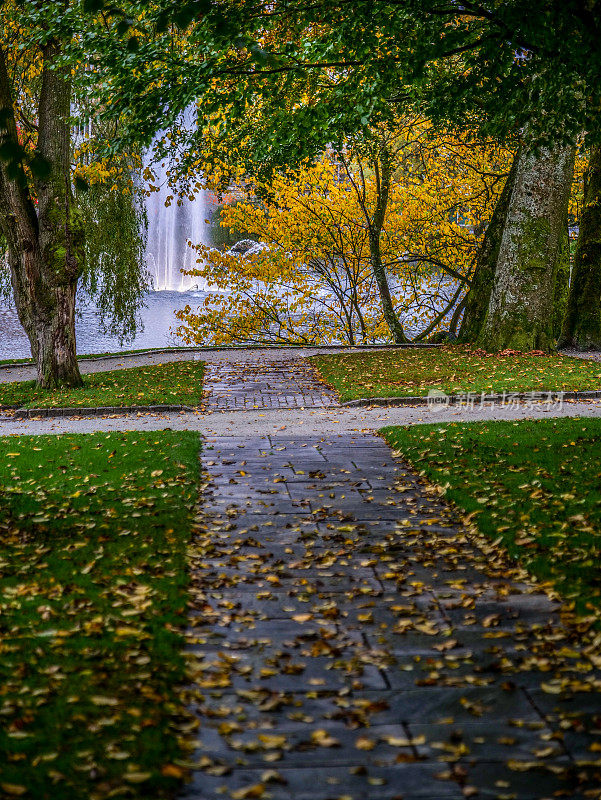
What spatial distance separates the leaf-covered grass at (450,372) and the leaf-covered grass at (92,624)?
19.4ft

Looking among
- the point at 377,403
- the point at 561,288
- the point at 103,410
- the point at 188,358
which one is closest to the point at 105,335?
the point at 188,358

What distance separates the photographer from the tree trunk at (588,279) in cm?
1892

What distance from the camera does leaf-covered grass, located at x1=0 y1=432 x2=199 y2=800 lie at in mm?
3322

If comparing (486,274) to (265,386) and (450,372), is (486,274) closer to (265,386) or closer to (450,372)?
(450,372)

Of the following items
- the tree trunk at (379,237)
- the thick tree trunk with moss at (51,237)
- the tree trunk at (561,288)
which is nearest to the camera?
the thick tree trunk with moss at (51,237)

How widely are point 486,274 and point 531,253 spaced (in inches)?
105

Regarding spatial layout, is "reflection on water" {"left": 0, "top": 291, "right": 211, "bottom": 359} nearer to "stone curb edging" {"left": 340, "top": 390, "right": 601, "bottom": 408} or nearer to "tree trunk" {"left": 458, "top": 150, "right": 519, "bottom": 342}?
"tree trunk" {"left": 458, "top": 150, "right": 519, "bottom": 342}

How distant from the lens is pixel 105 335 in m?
32.5

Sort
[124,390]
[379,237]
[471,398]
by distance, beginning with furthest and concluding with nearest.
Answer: [379,237] < [124,390] < [471,398]

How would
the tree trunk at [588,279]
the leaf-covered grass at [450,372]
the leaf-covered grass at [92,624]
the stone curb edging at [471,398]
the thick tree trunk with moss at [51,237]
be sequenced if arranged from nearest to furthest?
the leaf-covered grass at [92,624]
the stone curb edging at [471,398]
the leaf-covered grass at [450,372]
the thick tree trunk with moss at [51,237]
the tree trunk at [588,279]

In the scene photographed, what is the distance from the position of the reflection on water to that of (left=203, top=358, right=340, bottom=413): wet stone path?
12.2 meters

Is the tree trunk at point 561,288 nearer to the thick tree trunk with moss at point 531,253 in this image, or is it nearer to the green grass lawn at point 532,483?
the thick tree trunk with moss at point 531,253

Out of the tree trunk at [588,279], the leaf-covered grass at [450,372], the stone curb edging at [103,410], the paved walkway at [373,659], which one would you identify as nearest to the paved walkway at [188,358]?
the leaf-covered grass at [450,372]

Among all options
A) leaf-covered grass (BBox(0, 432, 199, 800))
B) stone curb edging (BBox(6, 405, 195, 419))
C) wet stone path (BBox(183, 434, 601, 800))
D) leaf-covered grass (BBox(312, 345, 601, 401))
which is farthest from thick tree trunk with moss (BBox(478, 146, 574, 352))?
wet stone path (BBox(183, 434, 601, 800))
